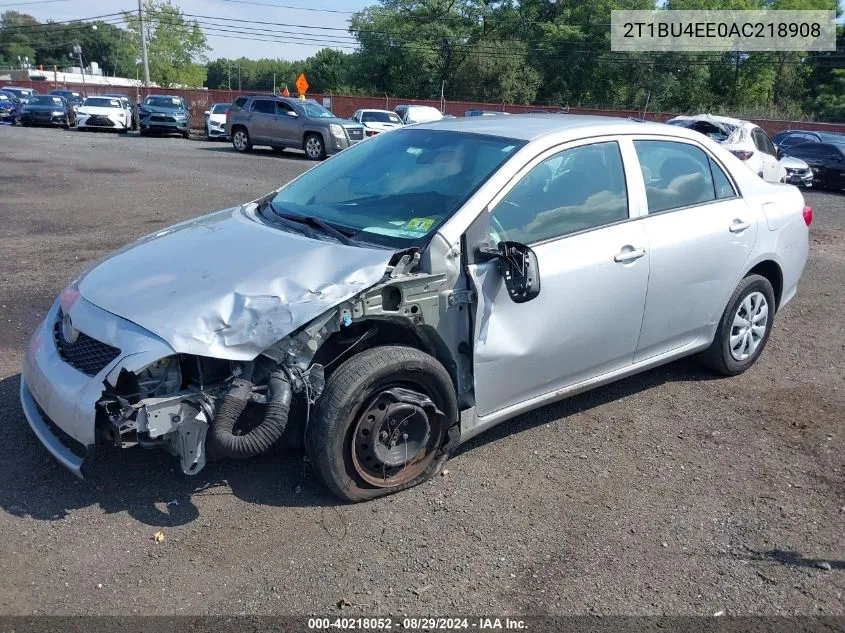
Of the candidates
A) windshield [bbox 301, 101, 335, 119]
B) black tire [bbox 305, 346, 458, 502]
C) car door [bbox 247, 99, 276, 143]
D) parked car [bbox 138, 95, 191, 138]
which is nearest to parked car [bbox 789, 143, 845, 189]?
windshield [bbox 301, 101, 335, 119]

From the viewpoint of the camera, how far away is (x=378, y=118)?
26.2 m

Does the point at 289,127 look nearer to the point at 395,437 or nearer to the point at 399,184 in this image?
the point at 399,184

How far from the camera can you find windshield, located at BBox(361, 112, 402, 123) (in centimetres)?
2606

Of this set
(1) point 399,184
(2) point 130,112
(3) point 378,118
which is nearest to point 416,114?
(3) point 378,118

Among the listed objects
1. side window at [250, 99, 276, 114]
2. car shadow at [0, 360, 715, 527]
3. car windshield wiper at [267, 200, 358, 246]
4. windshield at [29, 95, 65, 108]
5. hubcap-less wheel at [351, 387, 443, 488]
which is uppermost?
windshield at [29, 95, 65, 108]

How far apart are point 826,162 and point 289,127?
1467cm

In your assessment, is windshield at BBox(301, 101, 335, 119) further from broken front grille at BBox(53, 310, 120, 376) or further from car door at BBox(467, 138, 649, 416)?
broken front grille at BBox(53, 310, 120, 376)

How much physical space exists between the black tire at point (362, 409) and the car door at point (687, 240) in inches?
59.9

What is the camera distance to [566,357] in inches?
164

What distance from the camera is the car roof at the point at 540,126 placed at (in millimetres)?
4406

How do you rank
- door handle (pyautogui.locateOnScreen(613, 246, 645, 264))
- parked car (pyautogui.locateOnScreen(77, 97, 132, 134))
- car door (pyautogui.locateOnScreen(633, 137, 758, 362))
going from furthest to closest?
parked car (pyautogui.locateOnScreen(77, 97, 132, 134)) → car door (pyautogui.locateOnScreen(633, 137, 758, 362)) → door handle (pyautogui.locateOnScreen(613, 246, 645, 264))

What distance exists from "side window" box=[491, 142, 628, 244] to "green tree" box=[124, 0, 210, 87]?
7388 centimetres

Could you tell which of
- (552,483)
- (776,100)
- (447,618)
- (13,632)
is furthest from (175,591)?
(776,100)

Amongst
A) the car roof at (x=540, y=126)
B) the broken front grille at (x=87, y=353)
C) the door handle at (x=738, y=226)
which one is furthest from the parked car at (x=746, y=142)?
the broken front grille at (x=87, y=353)
